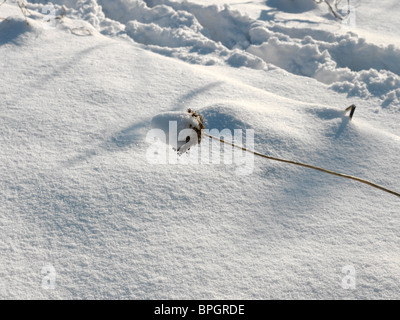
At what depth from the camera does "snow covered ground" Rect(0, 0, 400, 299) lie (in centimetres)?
109

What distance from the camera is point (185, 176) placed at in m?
1.40

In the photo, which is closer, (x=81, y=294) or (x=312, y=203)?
(x=81, y=294)

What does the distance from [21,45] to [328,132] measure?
64.8 inches

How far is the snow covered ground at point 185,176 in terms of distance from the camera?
3.57ft

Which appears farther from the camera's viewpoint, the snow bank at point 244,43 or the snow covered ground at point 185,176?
the snow bank at point 244,43

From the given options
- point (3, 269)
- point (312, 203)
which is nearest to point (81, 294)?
point (3, 269)

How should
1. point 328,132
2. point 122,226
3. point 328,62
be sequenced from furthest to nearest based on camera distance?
point 328,62 → point 328,132 → point 122,226

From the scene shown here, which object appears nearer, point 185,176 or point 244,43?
point 185,176

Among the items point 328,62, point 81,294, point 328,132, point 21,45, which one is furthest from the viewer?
point 328,62

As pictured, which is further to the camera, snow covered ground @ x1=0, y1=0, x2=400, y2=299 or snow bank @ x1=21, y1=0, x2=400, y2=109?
snow bank @ x1=21, y1=0, x2=400, y2=109

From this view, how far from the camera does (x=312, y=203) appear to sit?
4.39 ft
